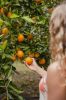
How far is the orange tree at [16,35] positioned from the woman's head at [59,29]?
126 cm

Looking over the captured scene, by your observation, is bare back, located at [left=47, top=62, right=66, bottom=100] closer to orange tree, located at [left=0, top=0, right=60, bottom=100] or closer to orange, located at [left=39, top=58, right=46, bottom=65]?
orange tree, located at [left=0, top=0, right=60, bottom=100]

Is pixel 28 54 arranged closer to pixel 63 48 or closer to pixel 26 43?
pixel 26 43

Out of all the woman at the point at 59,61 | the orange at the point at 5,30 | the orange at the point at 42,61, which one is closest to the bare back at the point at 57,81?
the woman at the point at 59,61

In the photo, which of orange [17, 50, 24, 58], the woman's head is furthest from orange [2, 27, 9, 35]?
the woman's head

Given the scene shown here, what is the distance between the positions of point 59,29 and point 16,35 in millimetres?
1416

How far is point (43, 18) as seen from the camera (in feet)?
11.9

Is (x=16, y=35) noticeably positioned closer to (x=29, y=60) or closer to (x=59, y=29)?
(x=29, y=60)

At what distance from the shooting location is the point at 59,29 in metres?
1.94

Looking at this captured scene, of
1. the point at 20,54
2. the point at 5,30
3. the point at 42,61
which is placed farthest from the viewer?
the point at 42,61

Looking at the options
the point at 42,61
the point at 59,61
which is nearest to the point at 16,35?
the point at 42,61

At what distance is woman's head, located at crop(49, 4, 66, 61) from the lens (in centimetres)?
192

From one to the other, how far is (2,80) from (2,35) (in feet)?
1.49

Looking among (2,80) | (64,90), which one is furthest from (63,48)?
(2,80)

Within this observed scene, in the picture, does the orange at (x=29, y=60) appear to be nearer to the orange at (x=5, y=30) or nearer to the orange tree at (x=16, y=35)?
the orange tree at (x=16, y=35)
